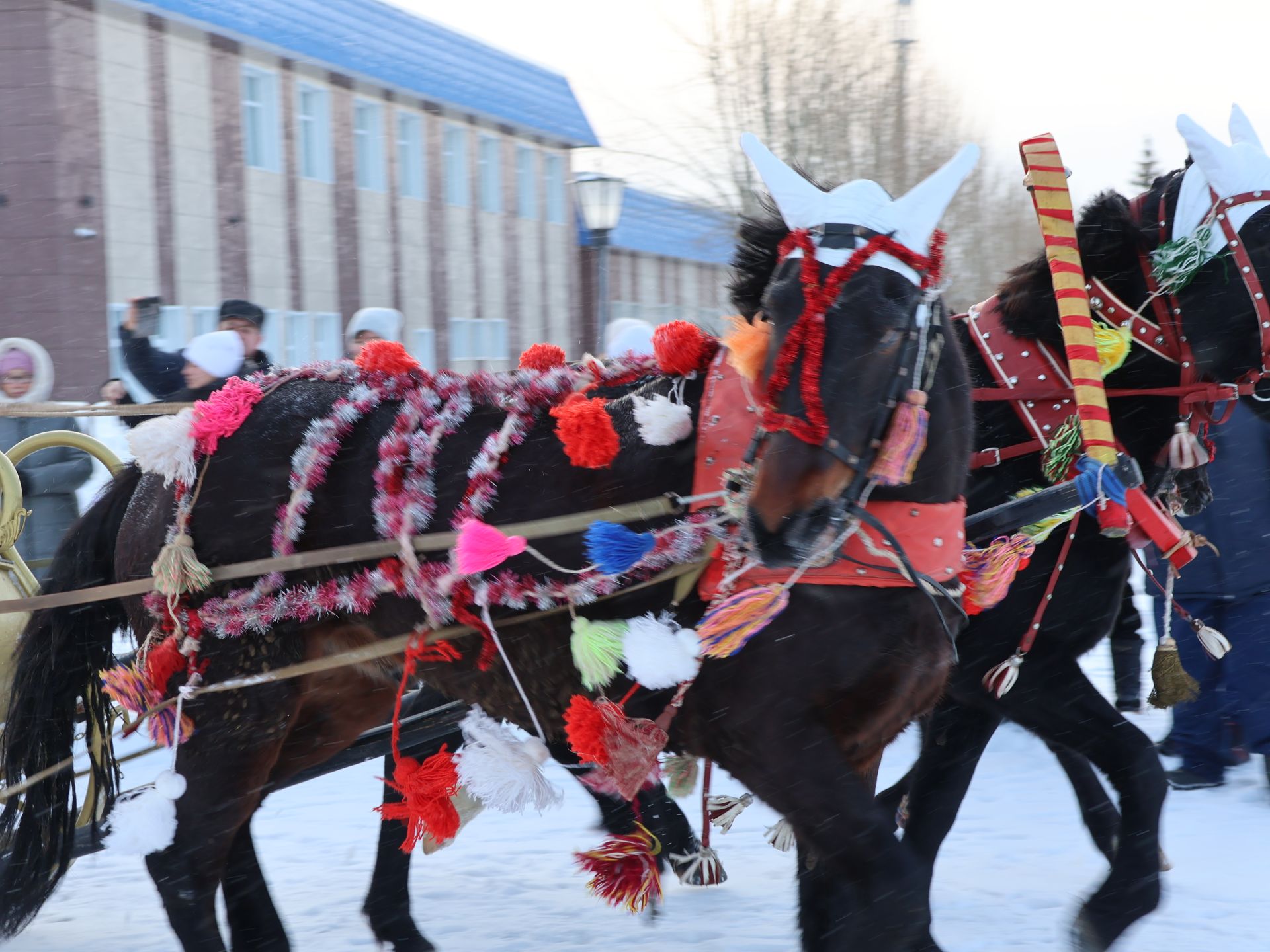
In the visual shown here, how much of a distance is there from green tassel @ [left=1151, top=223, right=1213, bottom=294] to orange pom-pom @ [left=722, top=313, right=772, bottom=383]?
135 centimetres

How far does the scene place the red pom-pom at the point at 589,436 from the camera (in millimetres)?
2711

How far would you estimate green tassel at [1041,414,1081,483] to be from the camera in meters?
3.29

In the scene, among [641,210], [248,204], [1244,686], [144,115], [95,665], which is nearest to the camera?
[95,665]

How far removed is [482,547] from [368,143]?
618 inches

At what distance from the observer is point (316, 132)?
16.4m

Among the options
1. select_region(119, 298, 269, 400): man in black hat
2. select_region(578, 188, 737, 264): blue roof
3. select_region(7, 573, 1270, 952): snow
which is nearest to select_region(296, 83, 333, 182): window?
select_region(578, 188, 737, 264): blue roof

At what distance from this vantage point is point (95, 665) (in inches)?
143

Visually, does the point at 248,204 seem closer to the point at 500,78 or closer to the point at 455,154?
the point at 455,154

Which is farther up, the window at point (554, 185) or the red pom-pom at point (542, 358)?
the window at point (554, 185)

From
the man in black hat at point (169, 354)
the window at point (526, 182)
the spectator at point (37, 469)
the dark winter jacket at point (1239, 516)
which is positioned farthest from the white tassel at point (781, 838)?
the window at point (526, 182)

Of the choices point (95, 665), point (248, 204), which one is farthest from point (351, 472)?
point (248, 204)

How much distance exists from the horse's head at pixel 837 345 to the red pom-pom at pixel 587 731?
0.59 meters

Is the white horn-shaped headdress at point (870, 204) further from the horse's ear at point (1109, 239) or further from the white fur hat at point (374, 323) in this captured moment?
the white fur hat at point (374, 323)

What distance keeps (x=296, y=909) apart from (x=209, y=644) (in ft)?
4.21
